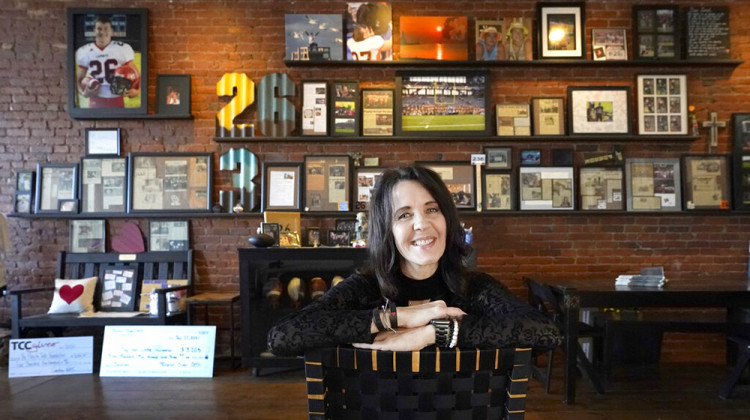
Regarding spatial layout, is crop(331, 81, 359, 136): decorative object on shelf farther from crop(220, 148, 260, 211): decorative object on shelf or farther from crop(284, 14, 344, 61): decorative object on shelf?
crop(220, 148, 260, 211): decorative object on shelf

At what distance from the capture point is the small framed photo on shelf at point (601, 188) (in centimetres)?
437

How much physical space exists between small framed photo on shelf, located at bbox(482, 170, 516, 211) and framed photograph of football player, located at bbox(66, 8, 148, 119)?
10.6ft

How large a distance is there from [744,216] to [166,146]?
17.8 ft

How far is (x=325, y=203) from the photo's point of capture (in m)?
4.41

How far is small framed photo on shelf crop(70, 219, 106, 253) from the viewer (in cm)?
444

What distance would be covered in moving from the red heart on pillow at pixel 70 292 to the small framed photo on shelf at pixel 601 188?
15.0ft

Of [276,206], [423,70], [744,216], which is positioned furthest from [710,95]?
[276,206]

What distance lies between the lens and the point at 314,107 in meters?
4.40

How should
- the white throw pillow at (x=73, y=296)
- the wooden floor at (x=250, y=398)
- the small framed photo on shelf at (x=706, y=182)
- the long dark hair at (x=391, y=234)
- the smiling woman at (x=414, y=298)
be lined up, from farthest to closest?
the small framed photo on shelf at (x=706, y=182) < the white throw pillow at (x=73, y=296) < the wooden floor at (x=250, y=398) < the long dark hair at (x=391, y=234) < the smiling woman at (x=414, y=298)

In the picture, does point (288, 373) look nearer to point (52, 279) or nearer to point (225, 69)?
point (52, 279)

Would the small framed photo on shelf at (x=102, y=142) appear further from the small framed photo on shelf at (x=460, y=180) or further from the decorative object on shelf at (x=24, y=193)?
the small framed photo on shelf at (x=460, y=180)

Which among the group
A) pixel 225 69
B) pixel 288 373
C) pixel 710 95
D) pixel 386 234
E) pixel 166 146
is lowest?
pixel 288 373

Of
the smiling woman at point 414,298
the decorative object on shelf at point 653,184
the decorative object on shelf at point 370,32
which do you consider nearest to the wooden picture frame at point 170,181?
the decorative object on shelf at point 370,32

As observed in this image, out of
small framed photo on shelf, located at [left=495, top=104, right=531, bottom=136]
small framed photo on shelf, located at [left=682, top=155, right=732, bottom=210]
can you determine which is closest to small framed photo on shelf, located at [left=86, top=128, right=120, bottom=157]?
small framed photo on shelf, located at [left=495, top=104, right=531, bottom=136]
